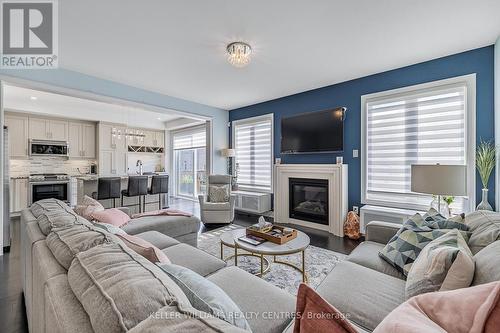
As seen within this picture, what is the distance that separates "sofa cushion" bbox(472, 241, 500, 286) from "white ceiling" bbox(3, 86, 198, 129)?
496cm

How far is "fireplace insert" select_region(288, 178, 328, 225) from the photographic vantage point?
4.06 metres

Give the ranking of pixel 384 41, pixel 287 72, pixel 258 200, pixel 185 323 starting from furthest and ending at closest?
pixel 258 200 < pixel 287 72 < pixel 384 41 < pixel 185 323

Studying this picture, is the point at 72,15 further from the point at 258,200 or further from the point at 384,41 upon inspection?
the point at 258,200

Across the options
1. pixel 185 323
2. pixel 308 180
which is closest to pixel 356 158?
pixel 308 180

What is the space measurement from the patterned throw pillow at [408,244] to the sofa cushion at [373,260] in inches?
1.3

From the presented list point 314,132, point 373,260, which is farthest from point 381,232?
point 314,132

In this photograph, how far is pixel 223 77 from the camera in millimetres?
3688

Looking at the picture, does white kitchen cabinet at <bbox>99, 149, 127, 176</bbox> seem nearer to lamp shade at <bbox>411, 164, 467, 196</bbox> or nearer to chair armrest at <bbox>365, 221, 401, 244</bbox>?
chair armrest at <bbox>365, 221, 401, 244</bbox>

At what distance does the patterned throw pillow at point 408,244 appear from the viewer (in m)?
1.50

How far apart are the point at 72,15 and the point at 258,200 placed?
155 inches

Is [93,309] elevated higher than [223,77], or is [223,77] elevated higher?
[223,77]

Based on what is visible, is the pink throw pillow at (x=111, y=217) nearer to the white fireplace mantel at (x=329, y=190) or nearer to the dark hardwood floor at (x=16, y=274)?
the dark hardwood floor at (x=16, y=274)

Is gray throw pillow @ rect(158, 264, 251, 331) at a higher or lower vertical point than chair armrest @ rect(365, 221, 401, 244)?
higher

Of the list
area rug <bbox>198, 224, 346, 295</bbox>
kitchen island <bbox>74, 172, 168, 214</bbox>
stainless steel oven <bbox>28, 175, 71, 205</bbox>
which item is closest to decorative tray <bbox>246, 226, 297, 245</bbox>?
area rug <bbox>198, 224, 346, 295</bbox>
